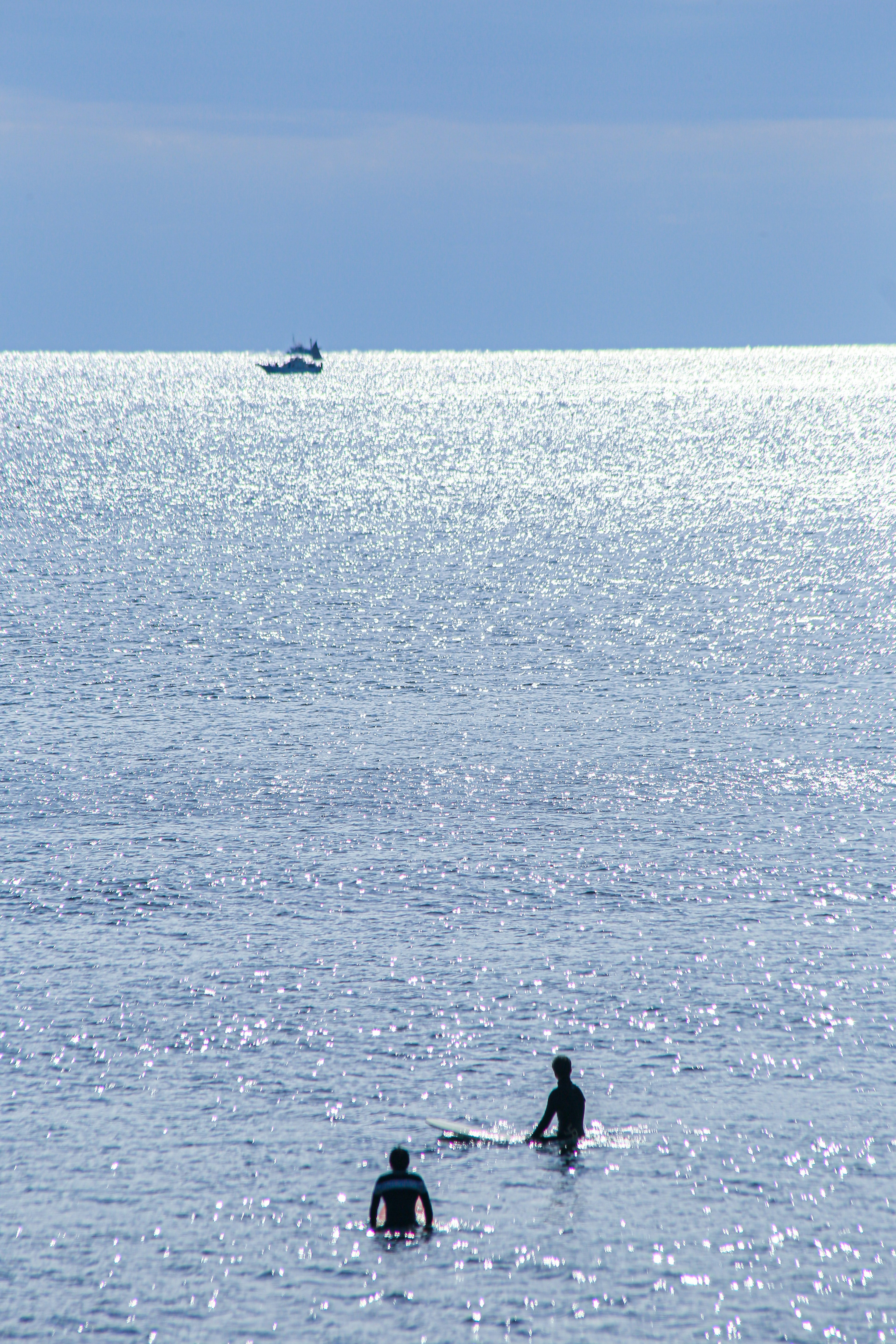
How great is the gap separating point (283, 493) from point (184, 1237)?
514 feet

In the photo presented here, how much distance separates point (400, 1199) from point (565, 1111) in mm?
4703

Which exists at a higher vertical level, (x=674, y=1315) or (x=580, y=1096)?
(x=580, y=1096)

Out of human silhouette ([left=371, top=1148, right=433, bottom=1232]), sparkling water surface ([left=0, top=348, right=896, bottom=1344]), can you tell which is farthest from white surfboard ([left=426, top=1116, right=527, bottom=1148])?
human silhouette ([left=371, top=1148, right=433, bottom=1232])

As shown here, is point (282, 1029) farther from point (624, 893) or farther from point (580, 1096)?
point (624, 893)

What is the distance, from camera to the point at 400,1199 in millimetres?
25406

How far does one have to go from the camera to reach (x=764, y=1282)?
24.5 metres

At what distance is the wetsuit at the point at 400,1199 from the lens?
25.3 m

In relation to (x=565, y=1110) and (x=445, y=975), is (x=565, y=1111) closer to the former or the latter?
(x=565, y=1110)

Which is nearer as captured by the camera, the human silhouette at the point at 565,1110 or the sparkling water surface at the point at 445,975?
the sparkling water surface at the point at 445,975

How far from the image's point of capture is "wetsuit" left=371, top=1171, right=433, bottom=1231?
25297mm

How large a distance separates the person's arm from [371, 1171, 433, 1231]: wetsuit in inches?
151

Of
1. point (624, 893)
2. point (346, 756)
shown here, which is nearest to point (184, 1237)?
point (624, 893)

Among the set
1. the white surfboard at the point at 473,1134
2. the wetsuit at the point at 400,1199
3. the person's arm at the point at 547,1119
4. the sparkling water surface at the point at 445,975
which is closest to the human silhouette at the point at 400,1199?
the wetsuit at the point at 400,1199

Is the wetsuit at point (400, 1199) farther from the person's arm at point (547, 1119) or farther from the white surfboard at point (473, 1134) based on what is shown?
the person's arm at point (547, 1119)
